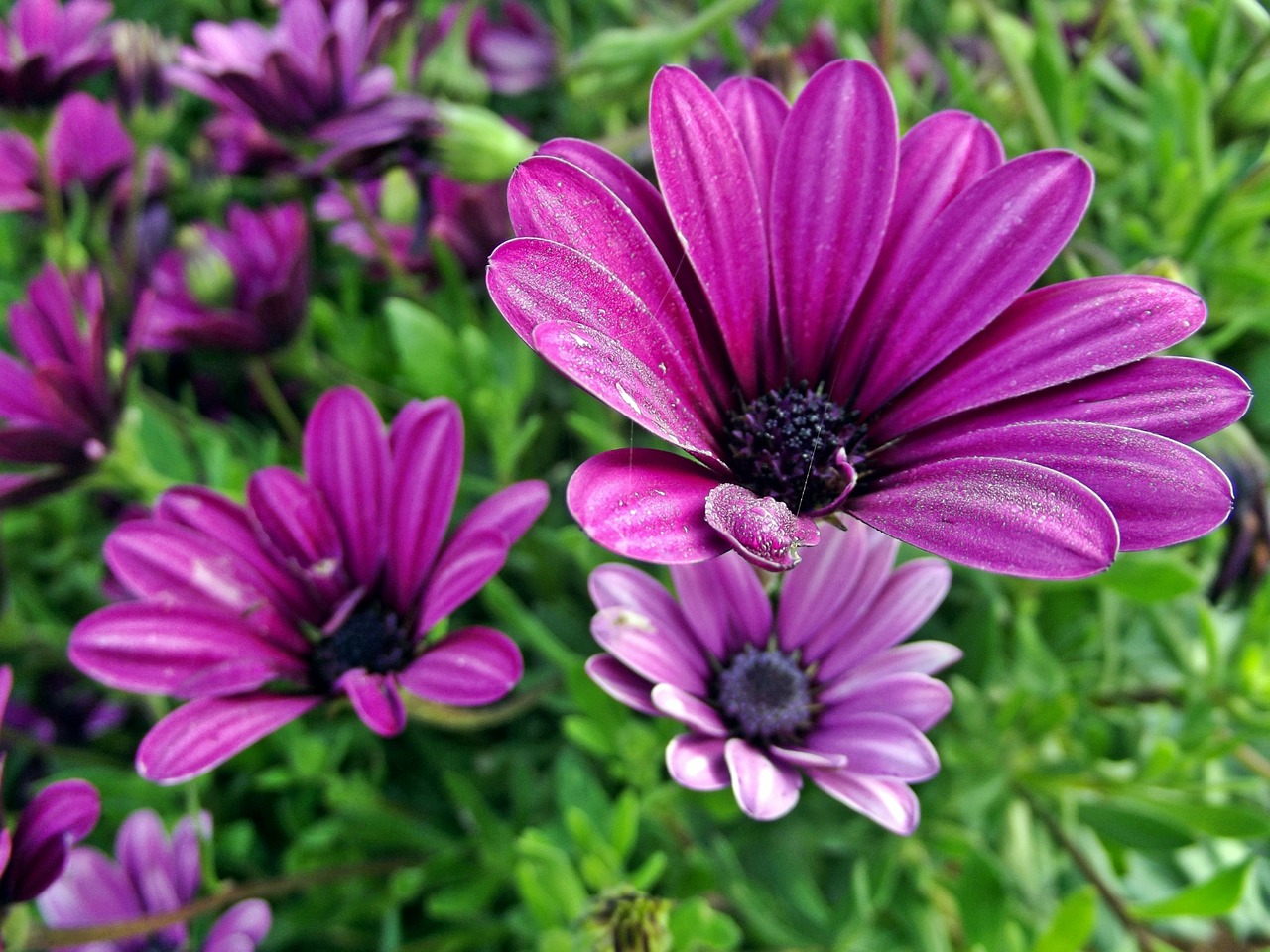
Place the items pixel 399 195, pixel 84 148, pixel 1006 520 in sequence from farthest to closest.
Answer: pixel 84 148 → pixel 399 195 → pixel 1006 520

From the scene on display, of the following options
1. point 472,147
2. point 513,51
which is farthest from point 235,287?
point 513,51

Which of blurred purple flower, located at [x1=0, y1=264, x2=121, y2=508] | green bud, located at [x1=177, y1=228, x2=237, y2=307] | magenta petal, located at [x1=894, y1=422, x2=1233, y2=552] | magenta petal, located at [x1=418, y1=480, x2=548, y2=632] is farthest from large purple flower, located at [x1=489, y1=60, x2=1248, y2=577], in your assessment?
green bud, located at [x1=177, y1=228, x2=237, y2=307]

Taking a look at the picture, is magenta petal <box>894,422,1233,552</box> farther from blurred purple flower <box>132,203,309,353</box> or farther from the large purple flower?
blurred purple flower <box>132,203,309,353</box>

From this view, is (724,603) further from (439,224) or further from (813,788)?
(439,224)

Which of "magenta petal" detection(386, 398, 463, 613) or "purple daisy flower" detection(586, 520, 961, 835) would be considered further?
"magenta petal" detection(386, 398, 463, 613)

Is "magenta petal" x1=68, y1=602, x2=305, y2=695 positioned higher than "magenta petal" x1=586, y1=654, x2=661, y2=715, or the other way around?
"magenta petal" x1=586, y1=654, x2=661, y2=715

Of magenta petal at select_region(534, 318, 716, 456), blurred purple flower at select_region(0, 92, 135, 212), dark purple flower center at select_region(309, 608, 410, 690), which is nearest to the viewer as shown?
magenta petal at select_region(534, 318, 716, 456)
